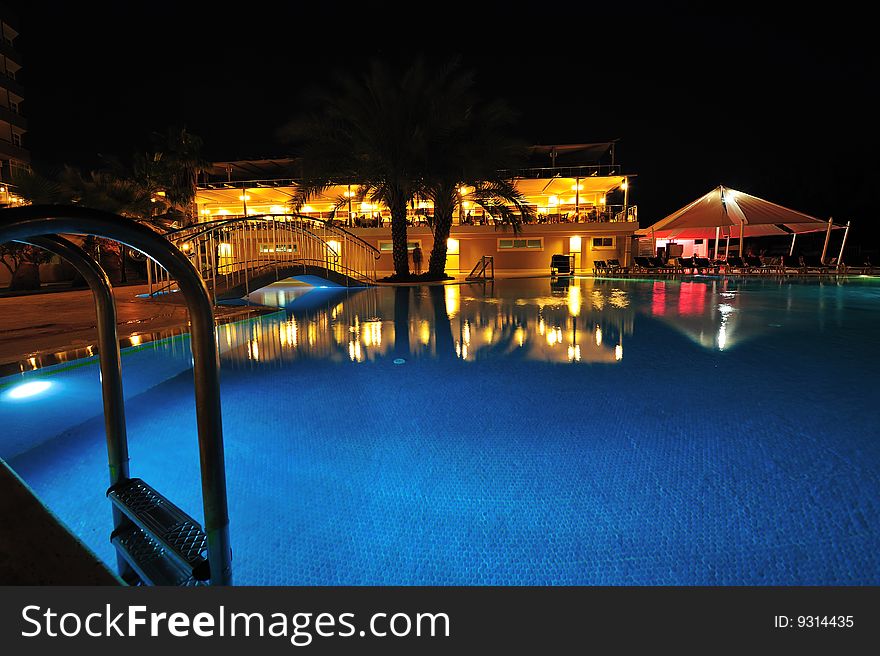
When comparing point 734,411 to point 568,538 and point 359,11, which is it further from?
point 359,11

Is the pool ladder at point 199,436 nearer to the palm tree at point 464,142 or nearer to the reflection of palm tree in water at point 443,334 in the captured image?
the reflection of palm tree in water at point 443,334

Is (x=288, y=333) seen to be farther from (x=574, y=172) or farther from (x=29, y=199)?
(x=574, y=172)

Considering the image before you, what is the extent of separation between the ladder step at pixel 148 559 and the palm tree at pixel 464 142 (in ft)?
52.0

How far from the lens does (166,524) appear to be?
157cm

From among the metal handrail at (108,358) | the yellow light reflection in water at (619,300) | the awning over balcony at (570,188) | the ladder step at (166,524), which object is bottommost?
the yellow light reflection in water at (619,300)

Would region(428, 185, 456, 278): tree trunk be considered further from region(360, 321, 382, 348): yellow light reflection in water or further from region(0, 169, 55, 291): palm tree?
region(0, 169, 55, 291): palm tree

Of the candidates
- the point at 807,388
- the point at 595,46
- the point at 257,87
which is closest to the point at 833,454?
the point at 807,388

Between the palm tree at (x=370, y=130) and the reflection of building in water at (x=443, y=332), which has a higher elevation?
the palm tree at (x=370, y=130)

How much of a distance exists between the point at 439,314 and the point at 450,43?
35575 millimetres

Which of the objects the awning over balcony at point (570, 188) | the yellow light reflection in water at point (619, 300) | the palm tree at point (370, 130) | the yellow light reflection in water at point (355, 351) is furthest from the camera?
the awning over balcony at point (570, 188)

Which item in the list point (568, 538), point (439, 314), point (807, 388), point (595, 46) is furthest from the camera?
point (595, 46)

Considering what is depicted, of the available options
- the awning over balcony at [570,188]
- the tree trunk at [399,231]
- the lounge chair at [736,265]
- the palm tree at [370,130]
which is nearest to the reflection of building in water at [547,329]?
the palm tree at [370,130]

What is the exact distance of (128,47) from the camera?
42.6 meters

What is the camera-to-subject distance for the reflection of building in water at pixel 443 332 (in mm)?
5711
